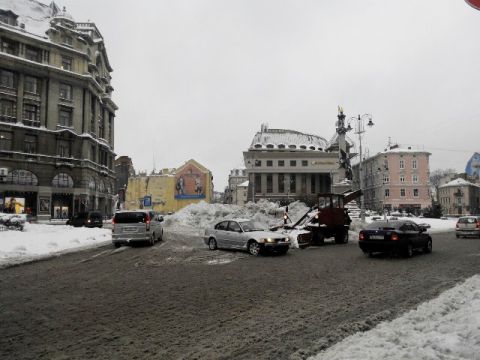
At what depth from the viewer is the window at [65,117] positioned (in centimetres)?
4766

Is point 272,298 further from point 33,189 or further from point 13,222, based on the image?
point 33,189

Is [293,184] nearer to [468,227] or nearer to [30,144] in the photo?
[30,144]

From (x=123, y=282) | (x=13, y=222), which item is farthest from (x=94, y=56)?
(x=123, y=282)

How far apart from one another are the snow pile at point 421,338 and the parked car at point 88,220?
108ft

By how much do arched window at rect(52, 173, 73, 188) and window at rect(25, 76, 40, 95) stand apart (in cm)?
1047

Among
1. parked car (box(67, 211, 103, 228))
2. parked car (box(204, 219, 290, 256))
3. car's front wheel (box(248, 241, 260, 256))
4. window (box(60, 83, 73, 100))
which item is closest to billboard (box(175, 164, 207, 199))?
window (box(60, 83, 73, 100))

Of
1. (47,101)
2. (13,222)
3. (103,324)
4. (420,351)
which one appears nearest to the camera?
(420,351)

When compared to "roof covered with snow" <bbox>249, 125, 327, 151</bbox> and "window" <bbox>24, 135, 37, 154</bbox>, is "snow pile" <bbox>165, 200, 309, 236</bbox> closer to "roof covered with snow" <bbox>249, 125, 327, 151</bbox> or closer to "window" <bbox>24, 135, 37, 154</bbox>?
"window" <bbox>24, 135, 37, 154</bbox>

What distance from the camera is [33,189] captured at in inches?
1719

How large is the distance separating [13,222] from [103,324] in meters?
18.7

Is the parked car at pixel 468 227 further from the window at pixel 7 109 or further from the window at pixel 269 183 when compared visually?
the window at pixel 269 183

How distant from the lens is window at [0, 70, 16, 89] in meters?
43.5

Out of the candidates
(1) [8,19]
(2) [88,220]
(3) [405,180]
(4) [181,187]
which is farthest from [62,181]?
(3) [405,180]

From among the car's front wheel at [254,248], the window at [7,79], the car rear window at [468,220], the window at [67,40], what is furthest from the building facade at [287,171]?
the car's front wheel at [254,248]
